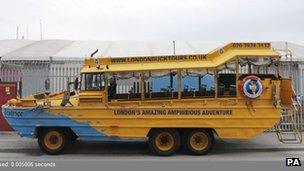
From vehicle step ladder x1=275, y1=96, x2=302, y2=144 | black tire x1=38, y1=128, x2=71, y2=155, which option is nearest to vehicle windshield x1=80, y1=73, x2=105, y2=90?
black tire x1=38, y1=128, x2=71, y2=155

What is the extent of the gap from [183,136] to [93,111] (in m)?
2.45

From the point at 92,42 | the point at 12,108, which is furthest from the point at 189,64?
the point at 92,42

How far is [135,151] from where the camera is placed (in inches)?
491

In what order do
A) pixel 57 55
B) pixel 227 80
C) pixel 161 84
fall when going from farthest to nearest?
pixel 57 55
pixel 227 80
pixel 161 84

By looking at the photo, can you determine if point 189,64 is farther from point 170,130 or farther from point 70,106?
point 70,106

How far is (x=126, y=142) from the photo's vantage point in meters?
13.6

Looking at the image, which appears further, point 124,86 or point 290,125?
point 290,125

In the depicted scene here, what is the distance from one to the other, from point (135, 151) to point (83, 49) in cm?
1034

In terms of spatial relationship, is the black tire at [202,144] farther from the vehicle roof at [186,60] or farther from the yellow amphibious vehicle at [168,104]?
the vehicle roof at [186,60]

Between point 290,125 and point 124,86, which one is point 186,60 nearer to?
point 124,86

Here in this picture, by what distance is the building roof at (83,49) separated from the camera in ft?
63.9

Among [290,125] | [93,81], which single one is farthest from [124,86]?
[290,125]

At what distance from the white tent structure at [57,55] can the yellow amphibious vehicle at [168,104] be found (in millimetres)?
3415

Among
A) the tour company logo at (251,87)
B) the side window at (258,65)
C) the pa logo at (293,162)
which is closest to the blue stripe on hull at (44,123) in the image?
the tour company logo at (251,87)
